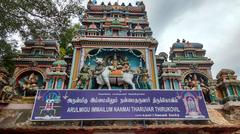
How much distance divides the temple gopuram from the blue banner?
38 millimetres

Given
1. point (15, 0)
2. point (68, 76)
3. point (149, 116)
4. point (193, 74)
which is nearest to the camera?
point (149, 116)

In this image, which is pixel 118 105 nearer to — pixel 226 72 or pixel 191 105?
pixel 191 105

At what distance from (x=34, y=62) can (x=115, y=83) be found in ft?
17.6

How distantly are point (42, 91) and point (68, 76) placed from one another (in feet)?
9.42

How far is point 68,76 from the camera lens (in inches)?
445

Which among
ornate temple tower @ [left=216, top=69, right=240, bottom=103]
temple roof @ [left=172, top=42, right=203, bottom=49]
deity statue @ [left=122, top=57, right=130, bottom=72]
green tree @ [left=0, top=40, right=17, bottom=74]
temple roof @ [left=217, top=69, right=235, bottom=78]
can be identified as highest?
temple roof @ [left=172, top=42, right=203, bottom=49]

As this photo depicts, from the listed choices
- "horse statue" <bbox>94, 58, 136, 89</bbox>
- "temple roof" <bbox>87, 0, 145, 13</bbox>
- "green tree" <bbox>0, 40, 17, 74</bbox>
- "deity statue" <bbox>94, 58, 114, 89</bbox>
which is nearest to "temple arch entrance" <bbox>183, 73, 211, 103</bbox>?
"horse statue" <bbox>94, 58, 136, 89</bbox>

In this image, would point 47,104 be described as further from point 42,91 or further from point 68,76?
point 68,76

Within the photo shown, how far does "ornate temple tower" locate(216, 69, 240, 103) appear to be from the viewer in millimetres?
10390

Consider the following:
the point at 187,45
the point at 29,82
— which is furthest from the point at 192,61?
the point at 29,82

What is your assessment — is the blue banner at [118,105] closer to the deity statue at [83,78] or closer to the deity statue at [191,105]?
the deity statue at [191,105]

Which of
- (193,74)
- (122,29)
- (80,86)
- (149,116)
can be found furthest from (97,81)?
(193,74)

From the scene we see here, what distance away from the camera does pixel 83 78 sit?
1040 centimetres

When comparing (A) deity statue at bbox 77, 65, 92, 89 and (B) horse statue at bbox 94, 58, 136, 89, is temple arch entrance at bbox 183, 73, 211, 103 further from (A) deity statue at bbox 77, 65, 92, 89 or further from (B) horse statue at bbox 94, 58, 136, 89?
(A) deity statue at bbox 77, 65, 92, 89
